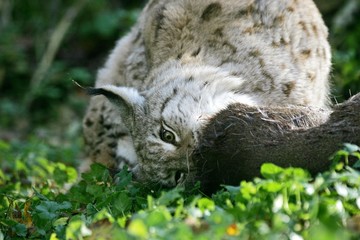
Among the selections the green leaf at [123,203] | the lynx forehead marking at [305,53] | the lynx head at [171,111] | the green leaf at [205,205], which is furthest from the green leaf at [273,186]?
the lynx forehead marking at [305,53]

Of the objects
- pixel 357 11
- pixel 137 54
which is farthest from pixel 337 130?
pixel 357 11

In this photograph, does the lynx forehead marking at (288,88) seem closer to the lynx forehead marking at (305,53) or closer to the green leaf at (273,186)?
the lynx forehead marking at (305,53)

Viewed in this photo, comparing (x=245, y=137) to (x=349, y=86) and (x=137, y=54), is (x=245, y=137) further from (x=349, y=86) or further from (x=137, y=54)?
(x=349, y=86)

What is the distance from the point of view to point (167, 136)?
5.27 metres

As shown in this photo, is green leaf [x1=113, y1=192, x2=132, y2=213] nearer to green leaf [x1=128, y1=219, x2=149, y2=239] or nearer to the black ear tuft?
the black ear tuft

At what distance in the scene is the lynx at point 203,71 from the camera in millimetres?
5297

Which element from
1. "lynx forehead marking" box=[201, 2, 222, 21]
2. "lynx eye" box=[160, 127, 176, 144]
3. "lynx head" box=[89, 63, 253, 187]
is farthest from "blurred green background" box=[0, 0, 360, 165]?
"lynx eye" box=[160, 127, 176, 144]

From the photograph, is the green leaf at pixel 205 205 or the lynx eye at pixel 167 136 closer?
the green leaf at pixel 205 205

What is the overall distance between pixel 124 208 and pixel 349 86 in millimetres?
4075

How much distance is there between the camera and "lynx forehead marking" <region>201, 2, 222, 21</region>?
618cm

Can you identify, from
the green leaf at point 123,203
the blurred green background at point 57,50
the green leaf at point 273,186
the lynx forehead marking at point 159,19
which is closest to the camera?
the green leaf at point 273,186

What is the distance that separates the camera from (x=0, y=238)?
4.31 meters

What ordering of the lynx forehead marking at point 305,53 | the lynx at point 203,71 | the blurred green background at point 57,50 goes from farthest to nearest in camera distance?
the blurred green background at point 57,50
the lynx forehead marking at point 305,53
the lynx at point 203,71

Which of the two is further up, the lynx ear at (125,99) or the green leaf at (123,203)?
the lynx ear at (125,99)
